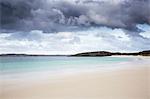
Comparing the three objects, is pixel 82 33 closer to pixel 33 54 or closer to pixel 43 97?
pixel 33 54

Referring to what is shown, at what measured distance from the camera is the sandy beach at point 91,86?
2789 millimetres

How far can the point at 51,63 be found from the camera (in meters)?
2.83

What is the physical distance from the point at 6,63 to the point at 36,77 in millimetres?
345

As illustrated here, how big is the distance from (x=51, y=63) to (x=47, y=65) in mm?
46

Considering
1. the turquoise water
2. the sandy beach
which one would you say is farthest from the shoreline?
the turquoise water

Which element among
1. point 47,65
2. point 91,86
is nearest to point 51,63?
point 47,65

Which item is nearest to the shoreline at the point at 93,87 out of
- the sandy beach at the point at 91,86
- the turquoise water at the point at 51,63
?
the sandy beach at the point at 91,86

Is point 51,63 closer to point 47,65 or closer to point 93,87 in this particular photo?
point 47,65

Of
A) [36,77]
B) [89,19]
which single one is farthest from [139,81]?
[36,77]

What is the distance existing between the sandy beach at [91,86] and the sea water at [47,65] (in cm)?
7

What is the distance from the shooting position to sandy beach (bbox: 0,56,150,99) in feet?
9.15

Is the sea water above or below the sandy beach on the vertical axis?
above

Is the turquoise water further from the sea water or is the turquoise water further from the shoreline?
the shoreline

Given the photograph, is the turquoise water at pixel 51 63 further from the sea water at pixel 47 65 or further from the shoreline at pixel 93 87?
the shoreline at pixel 93 87
